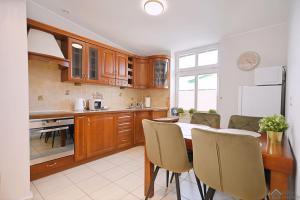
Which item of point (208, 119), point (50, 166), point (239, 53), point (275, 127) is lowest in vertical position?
point (50, 166)

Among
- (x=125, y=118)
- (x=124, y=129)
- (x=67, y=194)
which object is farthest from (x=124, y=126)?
(x=67, y=194)

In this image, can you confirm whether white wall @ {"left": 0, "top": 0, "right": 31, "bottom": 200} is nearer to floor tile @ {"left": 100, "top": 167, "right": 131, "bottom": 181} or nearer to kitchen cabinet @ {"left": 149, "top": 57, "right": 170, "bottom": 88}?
floor tile @ {"left": 100, "top": 167, "right": 131, "bottom": 181}

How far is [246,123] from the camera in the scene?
1.91 m

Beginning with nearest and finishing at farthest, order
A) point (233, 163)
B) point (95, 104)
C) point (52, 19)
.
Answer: point (233, 163), point (52, 19), point (95, 104)

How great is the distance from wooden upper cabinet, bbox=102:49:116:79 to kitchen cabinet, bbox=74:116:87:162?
111 centimetres

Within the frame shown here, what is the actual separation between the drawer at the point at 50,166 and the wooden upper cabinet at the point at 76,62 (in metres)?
1.35

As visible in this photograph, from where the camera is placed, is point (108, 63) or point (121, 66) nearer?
point (108, 63)

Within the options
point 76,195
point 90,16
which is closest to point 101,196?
point 76,195

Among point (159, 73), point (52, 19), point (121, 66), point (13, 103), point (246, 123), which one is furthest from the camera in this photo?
point (159, 73)

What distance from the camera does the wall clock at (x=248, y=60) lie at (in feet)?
8.84

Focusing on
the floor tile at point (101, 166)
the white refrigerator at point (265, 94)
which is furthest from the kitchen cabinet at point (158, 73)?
the floor tile at point (101, 166)

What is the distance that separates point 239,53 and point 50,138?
142 inches

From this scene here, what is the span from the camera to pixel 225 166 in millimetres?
1009

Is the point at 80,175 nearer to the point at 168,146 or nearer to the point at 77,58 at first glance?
the point at 168,146
